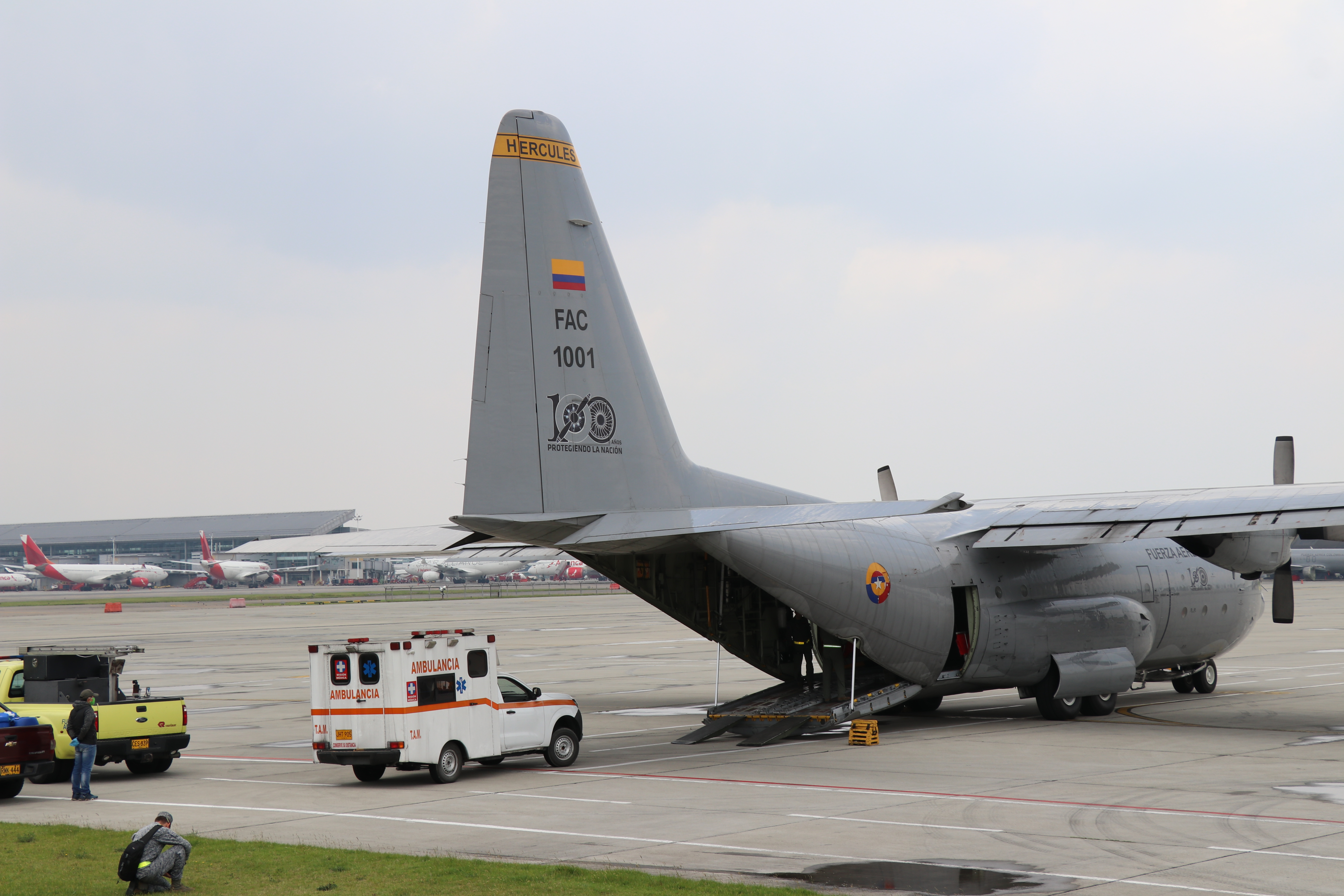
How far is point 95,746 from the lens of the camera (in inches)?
674

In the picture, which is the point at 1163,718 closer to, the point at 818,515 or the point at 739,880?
the point at 818,515

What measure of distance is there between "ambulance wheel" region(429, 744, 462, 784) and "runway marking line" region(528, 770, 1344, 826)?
1274 millimetres

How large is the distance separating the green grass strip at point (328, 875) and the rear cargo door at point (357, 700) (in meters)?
3.98

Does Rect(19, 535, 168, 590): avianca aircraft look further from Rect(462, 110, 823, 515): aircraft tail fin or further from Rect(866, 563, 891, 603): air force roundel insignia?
Rect(866, 563, 891, 603): air force roundel insignia

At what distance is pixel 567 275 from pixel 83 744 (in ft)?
30.8

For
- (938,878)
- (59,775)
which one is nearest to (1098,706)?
(938,878)

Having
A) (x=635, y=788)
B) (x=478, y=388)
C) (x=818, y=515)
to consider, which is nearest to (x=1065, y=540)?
(x=818, y=515)

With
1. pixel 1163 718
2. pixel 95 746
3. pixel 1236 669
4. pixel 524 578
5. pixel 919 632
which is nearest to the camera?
pixel 95 746

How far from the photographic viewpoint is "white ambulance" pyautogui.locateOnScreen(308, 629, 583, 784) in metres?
17.3

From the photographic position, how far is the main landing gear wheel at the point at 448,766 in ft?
57.9

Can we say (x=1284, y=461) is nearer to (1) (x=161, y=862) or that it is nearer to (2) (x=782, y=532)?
(2) (x=782, y=532)

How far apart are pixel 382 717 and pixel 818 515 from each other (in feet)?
22.3

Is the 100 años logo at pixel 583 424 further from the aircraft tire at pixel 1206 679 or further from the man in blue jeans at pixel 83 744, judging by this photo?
the aircraft tire at pixel 1206 679

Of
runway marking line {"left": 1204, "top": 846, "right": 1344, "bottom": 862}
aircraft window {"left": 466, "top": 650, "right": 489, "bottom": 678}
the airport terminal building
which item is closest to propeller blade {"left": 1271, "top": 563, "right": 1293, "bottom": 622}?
runway marking line {"left": 1204, "top": 846, "right": 1344, "bottom": 862}
